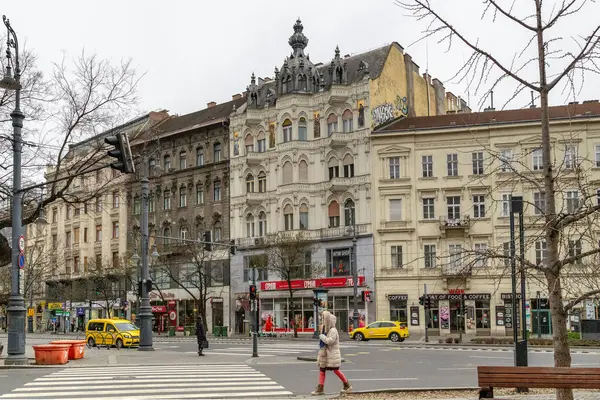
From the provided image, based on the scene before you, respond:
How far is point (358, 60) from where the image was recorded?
62.0 meters

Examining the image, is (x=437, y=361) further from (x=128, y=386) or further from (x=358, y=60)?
(x=358, y=60)

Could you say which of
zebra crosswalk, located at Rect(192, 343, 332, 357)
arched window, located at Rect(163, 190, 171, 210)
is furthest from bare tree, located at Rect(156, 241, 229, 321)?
zebra crosswalk, located at Rect(192, 343, 332, 357)

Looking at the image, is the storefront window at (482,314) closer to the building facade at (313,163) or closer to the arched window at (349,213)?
the building facade at (313,163)

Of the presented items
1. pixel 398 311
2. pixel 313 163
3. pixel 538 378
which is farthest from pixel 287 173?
pixel 538 378

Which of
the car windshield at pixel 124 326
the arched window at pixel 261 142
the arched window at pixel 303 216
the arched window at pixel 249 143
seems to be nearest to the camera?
the car windshield at pixel 124 326

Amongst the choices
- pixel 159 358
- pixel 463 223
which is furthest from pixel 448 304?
pixel 159 358

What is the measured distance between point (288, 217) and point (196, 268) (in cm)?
895

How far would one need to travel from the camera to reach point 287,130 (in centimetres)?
6147

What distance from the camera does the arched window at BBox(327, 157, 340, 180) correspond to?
193ft

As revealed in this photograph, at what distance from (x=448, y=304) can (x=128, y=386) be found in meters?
39.0

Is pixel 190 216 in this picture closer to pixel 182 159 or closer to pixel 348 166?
pixel 182 159

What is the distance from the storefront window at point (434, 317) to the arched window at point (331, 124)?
1516cm

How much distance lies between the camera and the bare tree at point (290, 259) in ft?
182

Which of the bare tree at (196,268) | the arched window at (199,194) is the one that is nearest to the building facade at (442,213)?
the bare tree at (196,268)
